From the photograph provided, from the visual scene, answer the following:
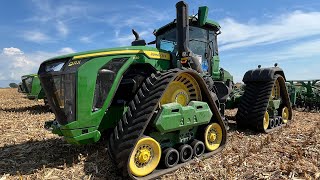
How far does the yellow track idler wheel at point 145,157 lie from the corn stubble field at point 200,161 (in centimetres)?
28

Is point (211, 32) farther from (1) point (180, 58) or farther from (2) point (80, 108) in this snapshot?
(2) point (80, 108)

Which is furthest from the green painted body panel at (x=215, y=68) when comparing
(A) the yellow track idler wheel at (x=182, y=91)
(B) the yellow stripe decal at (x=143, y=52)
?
(A) the yellow track idler wheel at (x=182, y=91)

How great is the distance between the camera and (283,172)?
Answer: 4184 millimetres

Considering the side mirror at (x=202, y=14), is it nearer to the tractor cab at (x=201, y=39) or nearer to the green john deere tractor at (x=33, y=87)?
the tractor cab at (x=201, y=39)

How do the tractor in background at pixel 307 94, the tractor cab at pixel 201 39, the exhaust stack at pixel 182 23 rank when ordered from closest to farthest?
the exhaust stack at pixel 182 23, the tractor cab at pixel 201 39, the tractor in background at pixel 307 94

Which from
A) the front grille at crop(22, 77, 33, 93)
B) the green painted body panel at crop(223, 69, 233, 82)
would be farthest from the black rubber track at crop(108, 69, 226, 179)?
the front grille at crop(22, 77, 33, 93)

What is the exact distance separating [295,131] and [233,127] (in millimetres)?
1468

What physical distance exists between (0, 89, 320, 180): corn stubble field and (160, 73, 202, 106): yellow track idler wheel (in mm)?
1057

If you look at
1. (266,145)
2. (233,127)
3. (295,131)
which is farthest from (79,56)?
(295,131)

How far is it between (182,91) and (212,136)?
3.35 feet

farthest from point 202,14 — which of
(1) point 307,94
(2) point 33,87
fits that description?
(2) point 33,87

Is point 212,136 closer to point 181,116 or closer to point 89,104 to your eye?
point 181,116

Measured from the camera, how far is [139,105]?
419 centimetres

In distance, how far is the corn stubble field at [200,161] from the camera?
4180 millimetres
